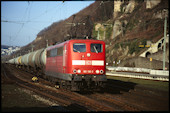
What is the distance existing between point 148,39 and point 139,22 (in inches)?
765

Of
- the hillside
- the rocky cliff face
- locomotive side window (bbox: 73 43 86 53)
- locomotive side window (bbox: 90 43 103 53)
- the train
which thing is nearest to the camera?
the train

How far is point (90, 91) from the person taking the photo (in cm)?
1716

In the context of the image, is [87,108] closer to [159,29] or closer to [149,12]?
[159,29]

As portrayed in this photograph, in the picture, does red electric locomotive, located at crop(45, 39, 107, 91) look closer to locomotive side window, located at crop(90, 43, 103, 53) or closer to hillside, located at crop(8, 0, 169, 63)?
locomotive side window, located at crop(90, 43, 103, 53)

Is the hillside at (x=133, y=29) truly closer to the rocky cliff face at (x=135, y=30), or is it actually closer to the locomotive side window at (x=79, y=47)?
the rocky cliff face at (x=135, y=30)

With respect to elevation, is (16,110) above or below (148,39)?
below

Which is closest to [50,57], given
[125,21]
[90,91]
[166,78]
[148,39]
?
[90,91]

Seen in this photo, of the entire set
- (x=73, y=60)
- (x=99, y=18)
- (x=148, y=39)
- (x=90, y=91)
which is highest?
(x=99, y=18)

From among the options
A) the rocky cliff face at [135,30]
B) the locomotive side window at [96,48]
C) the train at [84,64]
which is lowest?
the train at [84,64]

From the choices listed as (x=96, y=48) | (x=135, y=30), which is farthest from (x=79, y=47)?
(x=135, y=30)

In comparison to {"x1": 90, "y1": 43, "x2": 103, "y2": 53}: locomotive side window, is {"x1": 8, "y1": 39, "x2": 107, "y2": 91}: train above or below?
below

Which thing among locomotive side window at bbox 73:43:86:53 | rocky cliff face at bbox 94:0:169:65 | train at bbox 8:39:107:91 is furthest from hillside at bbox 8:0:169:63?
locomotive side window at bbox 73:43:86:53

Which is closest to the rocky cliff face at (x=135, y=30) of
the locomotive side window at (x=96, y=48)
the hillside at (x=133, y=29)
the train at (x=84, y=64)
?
the hillside at (x=133, y=29)

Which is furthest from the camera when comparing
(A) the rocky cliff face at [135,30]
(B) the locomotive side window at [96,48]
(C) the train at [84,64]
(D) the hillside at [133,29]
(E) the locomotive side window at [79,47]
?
(D) the hillside at [133,29]
